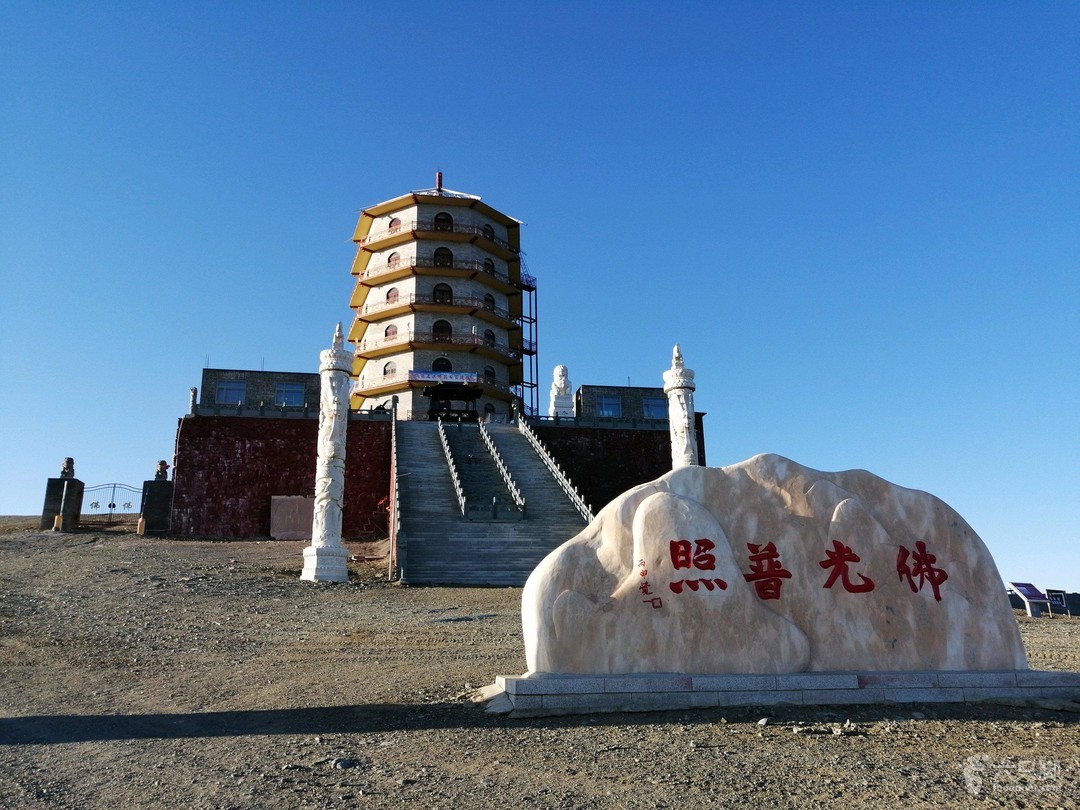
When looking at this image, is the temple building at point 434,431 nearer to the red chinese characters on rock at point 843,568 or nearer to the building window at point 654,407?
the building window at point 654,407

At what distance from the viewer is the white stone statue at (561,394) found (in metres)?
39.3

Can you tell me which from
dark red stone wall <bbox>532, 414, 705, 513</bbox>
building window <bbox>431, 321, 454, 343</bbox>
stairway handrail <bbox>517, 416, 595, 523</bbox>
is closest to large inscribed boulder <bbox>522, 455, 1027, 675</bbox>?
stairway handrail <bbox>517, 416, 595, 523</bbox>

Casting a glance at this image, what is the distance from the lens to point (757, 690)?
21.3 feet

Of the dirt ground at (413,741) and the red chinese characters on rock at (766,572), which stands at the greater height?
the red chinese characters on rock at (766,572)

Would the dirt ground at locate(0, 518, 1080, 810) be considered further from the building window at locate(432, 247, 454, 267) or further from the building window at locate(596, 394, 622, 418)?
the building window at locate(432, 247, 454, 267)

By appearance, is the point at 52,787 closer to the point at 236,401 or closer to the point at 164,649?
the point at 164,649

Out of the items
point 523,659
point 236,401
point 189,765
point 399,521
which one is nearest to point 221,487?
point 236,401

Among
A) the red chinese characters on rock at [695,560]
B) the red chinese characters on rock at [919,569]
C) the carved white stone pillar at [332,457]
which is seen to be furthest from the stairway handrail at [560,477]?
the red chinese characters on rock at [695,560]

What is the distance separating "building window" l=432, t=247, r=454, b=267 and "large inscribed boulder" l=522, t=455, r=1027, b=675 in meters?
30.9

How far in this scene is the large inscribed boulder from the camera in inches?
260

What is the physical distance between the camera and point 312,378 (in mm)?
35312

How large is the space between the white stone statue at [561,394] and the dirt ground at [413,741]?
94.2ft

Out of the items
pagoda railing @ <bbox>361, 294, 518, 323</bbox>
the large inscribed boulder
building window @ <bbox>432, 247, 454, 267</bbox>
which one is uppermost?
building window @ <bbox>432, 247, 454, 267</bbox>

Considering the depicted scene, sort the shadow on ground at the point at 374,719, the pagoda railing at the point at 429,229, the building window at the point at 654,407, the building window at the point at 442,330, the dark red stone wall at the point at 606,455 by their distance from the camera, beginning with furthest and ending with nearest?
the building window at the point at 654,407 → the pagoda railing at the point at 429,229 → the building window at the point at 442,330 → the dark red stone wall at the point at 606,455 → the shadow on ground at the point at 374,719
